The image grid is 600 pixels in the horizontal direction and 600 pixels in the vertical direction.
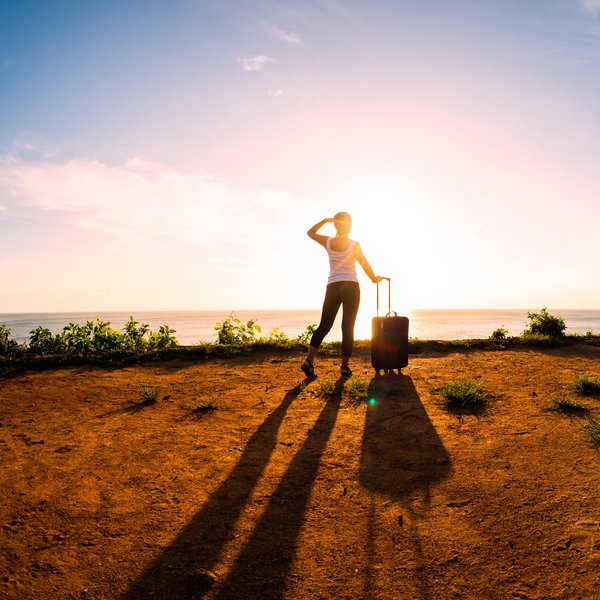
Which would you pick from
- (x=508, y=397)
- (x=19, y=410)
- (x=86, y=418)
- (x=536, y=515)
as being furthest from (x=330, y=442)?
(x=19, y=410)

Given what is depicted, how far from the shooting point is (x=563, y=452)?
3949 millimetres

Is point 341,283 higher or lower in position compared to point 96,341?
higher

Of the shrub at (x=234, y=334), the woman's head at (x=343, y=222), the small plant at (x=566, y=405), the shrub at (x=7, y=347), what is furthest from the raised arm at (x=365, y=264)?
the shrub at (x=7, y=347)

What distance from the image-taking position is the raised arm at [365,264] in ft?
22.5

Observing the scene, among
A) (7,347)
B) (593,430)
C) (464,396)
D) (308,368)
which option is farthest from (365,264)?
(7,347)

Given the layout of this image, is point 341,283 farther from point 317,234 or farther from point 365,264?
point 317,234

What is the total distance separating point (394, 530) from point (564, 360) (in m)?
6.35

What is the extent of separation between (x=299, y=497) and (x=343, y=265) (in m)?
4.06

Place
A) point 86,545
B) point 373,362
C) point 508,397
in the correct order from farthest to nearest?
point 373,362 → point 508,397 → point 86,545

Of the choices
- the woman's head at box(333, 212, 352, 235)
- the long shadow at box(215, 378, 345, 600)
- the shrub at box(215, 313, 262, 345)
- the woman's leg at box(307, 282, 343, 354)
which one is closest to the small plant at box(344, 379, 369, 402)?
the woman's leg at box(307, 282, 343, 354)

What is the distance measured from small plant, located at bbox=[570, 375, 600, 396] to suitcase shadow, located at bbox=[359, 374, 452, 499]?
2.14 meters

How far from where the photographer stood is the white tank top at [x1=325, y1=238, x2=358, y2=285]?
6738 mm

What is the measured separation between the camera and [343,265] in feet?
22.2

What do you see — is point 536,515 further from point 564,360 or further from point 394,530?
point 564,360
